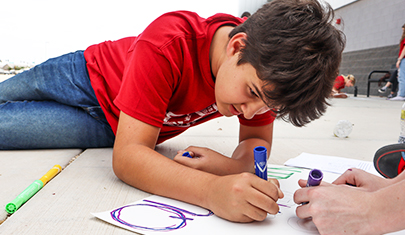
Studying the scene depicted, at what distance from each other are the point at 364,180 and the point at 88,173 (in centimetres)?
68

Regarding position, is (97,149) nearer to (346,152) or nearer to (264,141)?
(264,141)

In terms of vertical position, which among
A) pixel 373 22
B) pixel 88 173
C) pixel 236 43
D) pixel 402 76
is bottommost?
pixel 402 76

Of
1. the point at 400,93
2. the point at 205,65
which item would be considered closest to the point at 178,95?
the point at 205,65

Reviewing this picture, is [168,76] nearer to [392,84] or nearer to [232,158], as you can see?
[232,158]

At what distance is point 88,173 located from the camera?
81 cm

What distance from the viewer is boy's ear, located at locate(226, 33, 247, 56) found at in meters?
0.68

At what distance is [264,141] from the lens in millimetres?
948

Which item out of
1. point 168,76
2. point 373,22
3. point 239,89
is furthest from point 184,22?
point 373,22

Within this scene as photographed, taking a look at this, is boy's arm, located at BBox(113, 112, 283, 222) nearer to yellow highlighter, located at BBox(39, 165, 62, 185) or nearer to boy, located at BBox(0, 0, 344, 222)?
boy, located at BBox(0, 0, 344, 222)

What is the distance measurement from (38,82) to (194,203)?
90cm

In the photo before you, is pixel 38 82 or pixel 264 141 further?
pixel 38 82

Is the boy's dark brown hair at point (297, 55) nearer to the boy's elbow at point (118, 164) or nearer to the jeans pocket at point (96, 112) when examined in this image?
the boy's elbow at point (118, 164)

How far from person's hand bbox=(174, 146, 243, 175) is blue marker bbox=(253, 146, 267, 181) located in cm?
19

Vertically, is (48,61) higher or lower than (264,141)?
higher
